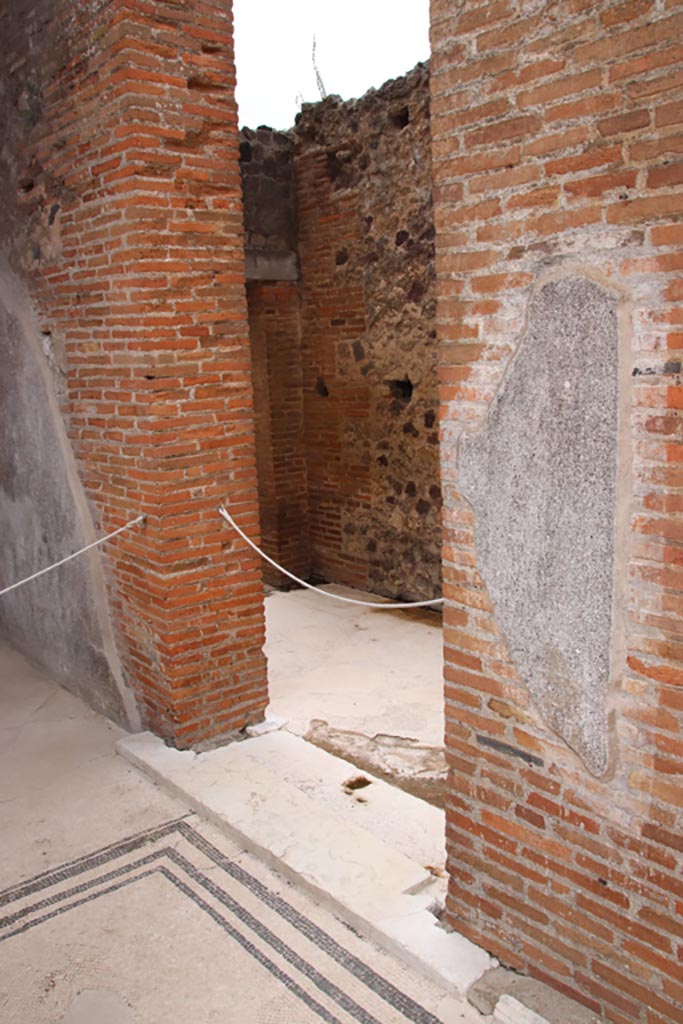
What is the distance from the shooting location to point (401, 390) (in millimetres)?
6906

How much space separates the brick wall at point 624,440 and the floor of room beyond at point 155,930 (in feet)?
1.66

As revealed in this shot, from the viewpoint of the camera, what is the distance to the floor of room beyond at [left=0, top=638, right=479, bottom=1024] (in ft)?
9.03

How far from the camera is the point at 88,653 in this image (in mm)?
4934

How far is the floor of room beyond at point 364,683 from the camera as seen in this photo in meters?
4.54

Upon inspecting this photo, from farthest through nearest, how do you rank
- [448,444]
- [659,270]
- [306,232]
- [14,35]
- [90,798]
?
1. [306,232]
2. [14,35]
3. [90,798]
4. [448,444]
5. [659,270]

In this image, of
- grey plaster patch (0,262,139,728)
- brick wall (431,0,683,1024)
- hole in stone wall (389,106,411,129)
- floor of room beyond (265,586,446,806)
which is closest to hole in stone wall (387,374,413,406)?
floor of room beyond (265,586,446,806)

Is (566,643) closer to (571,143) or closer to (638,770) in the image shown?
(638,770)

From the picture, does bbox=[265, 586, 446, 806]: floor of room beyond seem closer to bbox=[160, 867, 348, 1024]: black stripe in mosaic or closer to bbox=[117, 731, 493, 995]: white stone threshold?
bbox=[117, 731, 493, 995]: white stone threshold

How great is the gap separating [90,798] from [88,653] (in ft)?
3.60

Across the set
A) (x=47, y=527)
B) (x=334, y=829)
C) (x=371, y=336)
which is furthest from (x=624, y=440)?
(x=371, y=336)

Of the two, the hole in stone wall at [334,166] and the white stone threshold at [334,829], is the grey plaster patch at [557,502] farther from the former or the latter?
the hole in stone wall at [334,166]

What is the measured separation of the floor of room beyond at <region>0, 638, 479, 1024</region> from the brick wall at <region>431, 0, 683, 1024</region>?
51 centimetres

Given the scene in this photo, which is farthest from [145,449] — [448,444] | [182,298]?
[448,444]

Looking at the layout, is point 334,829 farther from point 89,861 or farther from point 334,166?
point 334,166
